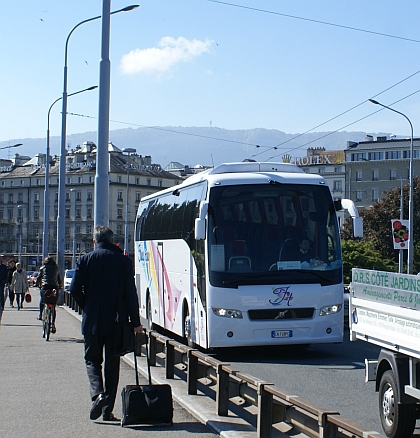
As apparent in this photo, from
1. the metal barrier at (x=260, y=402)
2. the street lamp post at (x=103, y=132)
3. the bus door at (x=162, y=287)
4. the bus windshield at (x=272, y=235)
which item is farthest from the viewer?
the bus door at (x=162, y=287)

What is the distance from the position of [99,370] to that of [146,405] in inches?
27.5

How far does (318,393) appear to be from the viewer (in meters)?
11.0

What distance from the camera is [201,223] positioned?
14664mm

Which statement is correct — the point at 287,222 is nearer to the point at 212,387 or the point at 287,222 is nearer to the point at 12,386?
the point at 212,387

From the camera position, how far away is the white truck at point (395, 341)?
24.1ft

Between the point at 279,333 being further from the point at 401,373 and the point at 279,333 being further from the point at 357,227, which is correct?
the point at 401,373

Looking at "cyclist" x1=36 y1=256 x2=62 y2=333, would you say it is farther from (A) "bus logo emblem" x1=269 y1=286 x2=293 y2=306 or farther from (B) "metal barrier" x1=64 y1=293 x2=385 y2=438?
(B) "metal barrier" x1=64 y1=293 x2=385 y2=438

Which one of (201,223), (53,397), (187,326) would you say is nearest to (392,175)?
(187,326)

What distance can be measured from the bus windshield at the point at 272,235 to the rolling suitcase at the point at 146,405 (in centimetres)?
614

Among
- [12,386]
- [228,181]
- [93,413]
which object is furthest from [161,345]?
[93,413]

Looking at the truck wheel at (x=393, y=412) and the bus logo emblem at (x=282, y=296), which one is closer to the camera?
the truck wheel at (x=393, y=412)

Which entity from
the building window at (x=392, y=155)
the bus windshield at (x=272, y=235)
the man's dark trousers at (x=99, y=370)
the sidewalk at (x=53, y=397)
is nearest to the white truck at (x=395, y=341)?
the sidewalk at (x=53, y=397)

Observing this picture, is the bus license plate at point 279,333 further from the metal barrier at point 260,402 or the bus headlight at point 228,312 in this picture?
the metal barrier at point 260,402

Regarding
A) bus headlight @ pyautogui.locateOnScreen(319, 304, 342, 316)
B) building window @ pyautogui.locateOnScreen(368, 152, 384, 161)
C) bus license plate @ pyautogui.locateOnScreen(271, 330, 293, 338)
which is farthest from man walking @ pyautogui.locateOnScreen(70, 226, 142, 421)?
building window @ pyautogui.locateOnScreen(368, 152, 384, 161)
